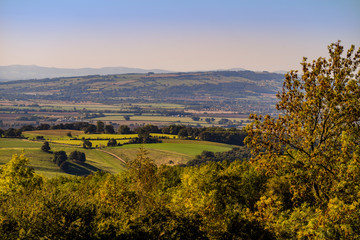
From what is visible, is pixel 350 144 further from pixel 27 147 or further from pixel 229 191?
pixel 27 147

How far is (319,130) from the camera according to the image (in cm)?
2566

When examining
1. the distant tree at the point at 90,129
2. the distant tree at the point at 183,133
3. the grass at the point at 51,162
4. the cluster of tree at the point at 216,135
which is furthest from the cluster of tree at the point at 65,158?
the cluster of tree at the point at 216,135

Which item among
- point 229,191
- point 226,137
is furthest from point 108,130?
point 229,191

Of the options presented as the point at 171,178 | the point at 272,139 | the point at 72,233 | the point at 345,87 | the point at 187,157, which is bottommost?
the point at 187,157

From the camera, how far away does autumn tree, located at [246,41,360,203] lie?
2441cm

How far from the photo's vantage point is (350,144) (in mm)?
24438

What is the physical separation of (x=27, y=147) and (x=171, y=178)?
92849 millimetres

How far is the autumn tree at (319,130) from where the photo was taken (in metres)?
24.4

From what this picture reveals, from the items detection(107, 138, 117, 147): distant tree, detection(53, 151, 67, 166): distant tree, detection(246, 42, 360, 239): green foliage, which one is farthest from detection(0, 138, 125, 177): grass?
detection(246, 42, 360, 239): green foliage

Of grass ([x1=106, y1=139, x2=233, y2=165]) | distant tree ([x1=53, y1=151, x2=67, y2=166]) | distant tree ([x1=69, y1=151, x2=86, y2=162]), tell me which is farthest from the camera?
grass ([x1=106, y1=139, x2=233, y2=165])

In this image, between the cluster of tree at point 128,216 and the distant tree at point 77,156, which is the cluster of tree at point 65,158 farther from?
the cluster of tree at point 128,216

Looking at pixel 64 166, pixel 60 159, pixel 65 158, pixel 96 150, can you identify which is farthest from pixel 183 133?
pixel 64 166

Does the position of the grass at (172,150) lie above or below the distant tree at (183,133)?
below

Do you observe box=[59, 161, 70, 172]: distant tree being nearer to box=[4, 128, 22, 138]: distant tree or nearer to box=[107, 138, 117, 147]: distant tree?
box=[107, 138, 117, 147]: distant tree
